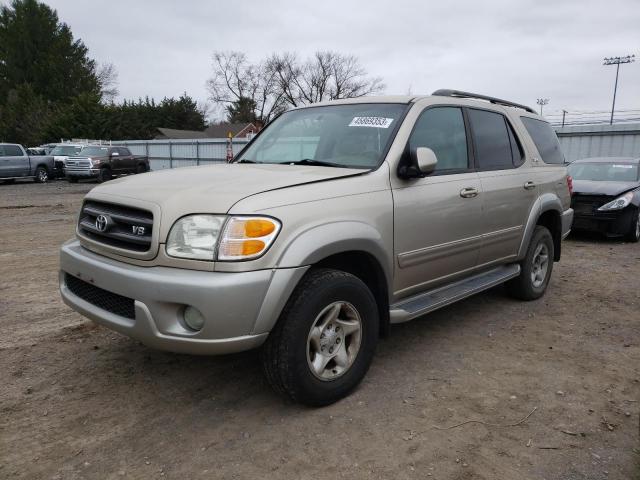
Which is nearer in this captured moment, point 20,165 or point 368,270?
point 368,270

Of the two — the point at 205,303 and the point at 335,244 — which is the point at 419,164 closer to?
the point at 335,244

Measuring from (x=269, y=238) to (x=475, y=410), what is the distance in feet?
5.24

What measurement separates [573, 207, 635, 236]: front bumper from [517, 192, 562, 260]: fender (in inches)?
163

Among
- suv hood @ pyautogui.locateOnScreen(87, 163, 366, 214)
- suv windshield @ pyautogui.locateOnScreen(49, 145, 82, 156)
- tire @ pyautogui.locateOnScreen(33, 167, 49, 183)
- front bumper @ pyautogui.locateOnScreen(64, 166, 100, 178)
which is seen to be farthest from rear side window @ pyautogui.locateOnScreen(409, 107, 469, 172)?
suv windshield @ pyautogui.locateOnScreen(49, 145, 82, 156)

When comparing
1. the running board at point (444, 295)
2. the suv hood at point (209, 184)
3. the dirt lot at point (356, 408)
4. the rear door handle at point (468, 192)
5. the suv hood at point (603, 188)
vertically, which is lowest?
the dirt lot at point (356, 408)

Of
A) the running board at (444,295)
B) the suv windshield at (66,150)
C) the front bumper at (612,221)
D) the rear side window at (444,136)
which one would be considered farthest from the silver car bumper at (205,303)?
the suv windshield at (66,150)

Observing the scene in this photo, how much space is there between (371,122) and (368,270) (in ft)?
3.58

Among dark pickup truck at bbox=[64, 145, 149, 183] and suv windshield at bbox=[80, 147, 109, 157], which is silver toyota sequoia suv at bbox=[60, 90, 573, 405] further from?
suv windshield at bbox=[80, 147, 109, 157]

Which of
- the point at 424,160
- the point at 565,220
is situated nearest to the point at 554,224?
the point at 565,220

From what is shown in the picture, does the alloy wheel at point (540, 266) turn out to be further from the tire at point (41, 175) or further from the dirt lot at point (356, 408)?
the tire at point (41, 175)

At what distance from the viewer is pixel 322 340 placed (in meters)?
2.88

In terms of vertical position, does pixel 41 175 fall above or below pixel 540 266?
below

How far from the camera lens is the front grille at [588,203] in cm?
838

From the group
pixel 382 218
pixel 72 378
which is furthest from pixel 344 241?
pixel 72 378
